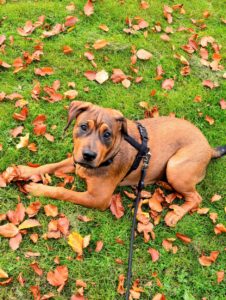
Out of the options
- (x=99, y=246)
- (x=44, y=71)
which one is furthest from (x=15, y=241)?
(x=44, y=71)

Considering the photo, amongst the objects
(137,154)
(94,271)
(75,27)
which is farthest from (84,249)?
(75,27)

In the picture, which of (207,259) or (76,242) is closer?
(76,242)

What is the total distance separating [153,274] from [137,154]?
1.51 m

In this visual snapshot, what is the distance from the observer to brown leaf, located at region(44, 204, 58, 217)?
18.3 feet

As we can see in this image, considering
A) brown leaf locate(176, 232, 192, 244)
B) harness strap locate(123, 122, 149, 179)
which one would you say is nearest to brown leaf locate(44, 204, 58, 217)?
harness strap locate(123, 122, 149, 179)

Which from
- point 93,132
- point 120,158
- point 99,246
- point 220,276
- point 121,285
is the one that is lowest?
point 220,276

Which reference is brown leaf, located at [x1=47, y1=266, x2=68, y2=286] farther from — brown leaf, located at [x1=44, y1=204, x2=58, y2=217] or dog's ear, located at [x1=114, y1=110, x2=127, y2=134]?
dog's ear, located at [x1=114, y1=110, x2=127, y2=134]

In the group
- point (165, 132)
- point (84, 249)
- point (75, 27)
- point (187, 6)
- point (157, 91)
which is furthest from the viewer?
point (187, 6)

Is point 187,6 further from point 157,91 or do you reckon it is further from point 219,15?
point 157,91

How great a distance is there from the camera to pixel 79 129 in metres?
5.17

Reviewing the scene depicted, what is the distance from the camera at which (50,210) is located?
560 centimetres

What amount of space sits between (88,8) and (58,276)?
5.28 metres

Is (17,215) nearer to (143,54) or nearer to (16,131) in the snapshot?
(16,131)

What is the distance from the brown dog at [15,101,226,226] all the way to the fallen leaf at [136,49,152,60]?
6.92ft
